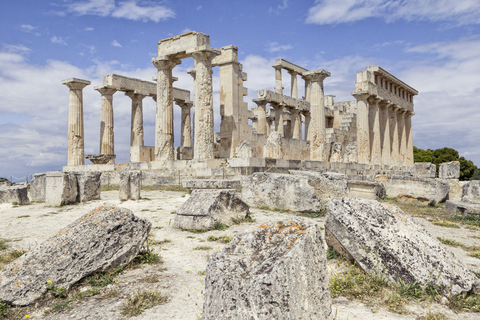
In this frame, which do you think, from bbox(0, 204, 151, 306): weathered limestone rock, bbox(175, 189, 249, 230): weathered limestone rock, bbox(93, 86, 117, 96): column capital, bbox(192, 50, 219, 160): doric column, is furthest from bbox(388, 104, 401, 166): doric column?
bbox(0, 204, 151, 306): weathered limestone rock

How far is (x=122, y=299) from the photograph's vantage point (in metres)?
3.54

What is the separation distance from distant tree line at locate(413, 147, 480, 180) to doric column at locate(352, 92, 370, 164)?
17501 mm

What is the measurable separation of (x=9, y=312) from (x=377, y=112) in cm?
2817

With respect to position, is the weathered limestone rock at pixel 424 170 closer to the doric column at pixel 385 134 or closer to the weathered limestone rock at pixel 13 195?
the doric column at pixel 385 134

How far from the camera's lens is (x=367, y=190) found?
36.4 feet

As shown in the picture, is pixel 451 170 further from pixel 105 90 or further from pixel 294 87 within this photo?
pixel 105 90

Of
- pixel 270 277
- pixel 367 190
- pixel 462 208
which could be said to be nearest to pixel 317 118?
pixel 367 190

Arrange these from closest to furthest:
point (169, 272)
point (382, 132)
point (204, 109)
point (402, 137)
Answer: point (169, 272), point (204, 109), point (382, 132), point (402, 137)

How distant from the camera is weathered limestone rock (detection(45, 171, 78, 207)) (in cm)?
976

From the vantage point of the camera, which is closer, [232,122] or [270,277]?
[270,277]

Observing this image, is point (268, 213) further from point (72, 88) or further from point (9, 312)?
point (72, 88)

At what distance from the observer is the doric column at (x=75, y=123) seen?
21375 millimetres

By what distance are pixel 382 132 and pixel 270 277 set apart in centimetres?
3113

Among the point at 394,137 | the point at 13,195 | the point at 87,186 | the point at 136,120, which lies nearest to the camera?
the point at 87,186
